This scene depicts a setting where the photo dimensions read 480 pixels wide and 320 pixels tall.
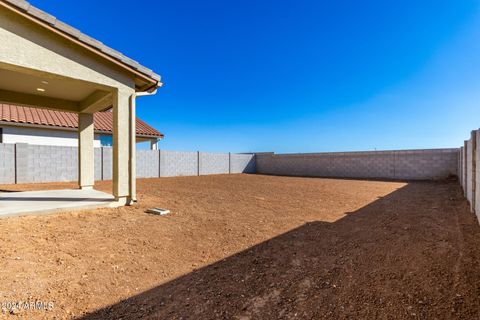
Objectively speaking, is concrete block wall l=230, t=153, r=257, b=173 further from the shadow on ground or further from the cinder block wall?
the shadow on ground

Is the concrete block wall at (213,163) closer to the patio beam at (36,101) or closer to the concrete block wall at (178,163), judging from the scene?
the concrete block wall at (178,163)

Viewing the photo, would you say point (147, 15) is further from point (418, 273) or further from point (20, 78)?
point (418, 273)

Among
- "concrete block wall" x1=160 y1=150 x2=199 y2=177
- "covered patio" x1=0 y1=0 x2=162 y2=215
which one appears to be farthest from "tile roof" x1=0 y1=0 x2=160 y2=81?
"concrete block wall" x1=160 y1=150 x2=199 y2=177

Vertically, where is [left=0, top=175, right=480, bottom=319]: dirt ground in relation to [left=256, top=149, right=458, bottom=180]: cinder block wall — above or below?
below

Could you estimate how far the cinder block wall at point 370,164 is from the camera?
44.4 feet

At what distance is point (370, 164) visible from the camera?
16031 mm

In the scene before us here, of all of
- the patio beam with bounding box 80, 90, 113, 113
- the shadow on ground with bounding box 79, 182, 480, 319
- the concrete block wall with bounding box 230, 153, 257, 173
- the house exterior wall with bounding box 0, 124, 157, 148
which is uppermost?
the patio beam with bounding box 80, 90, 113, 113

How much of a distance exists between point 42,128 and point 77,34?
1156cm

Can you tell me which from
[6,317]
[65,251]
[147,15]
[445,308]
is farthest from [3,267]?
[147,15]

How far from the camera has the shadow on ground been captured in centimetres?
208

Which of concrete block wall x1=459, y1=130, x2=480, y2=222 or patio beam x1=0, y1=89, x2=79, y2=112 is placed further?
patio beam x1=0, y1=89, x2=79, y2=112

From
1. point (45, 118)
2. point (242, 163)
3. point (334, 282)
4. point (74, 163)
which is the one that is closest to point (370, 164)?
point (242, 163)

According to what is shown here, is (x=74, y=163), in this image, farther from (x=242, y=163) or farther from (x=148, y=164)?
(x=242, y=163)

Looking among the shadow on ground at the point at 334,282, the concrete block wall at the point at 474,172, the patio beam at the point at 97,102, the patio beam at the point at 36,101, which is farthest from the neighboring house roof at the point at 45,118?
the concrete block wall at the point at 474,172
